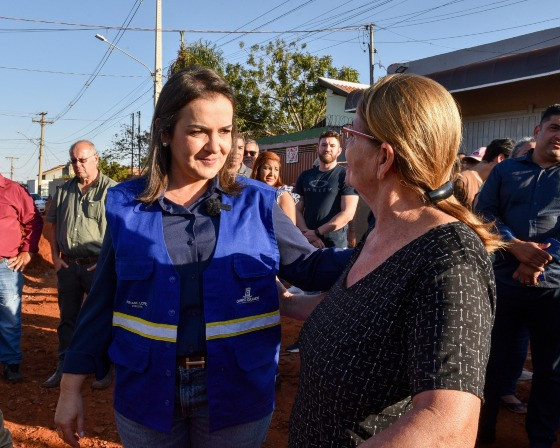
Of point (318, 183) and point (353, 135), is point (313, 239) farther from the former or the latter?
point (353, 135)

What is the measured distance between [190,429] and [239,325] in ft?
1.39

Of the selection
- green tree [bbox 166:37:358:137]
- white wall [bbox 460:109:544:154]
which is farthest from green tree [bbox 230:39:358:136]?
white wall [bbox 460:109:544:154]

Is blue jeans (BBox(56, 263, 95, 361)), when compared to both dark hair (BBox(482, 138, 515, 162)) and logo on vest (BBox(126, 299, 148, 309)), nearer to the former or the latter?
logo on vest (BBox(126, 299, 148, 309))

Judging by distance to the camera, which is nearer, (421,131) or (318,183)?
(421,131)

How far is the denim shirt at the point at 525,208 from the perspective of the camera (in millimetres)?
3426

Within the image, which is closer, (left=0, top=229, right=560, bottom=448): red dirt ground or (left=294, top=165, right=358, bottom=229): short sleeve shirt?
(left=0, top=229, right=560, bottom=448): red dirt ground

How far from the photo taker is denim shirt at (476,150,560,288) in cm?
343

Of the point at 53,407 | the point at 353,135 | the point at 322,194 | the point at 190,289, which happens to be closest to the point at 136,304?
the point at 190,289

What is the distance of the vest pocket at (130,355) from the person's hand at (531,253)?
2457 mm

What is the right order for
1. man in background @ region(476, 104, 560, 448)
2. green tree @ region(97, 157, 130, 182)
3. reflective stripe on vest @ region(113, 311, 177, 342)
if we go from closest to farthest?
reflective stripe on vest @ region(113, 311, 177, 342) → man in background @ region(476, 104, 560, 448) → green tree @ region(97, 157, 130, 182)

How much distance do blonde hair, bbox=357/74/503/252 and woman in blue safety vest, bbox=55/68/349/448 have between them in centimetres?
67

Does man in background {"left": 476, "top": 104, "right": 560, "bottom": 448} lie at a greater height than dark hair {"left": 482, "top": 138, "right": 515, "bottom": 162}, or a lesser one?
lesser

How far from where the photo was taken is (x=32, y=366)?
5.60 meters

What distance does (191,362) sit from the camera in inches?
70.7
